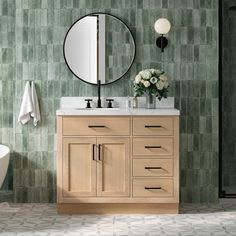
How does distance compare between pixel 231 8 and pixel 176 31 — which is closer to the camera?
pixel 176 31

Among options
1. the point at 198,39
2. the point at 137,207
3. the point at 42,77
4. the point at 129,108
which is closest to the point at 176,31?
the point at 198,39

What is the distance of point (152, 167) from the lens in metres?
5.63

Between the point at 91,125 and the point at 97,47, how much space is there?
88 cm

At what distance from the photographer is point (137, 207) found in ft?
18.7

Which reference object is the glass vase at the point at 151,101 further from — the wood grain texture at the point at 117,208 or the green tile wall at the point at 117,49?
the wood grain texture at the point at 117,208

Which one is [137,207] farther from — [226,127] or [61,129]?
[226,127]

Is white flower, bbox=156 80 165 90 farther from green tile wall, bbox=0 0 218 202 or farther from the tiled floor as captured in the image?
the tiled floor

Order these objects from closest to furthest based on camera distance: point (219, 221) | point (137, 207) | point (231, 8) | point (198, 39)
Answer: point (219, 221), point (137, 207), point (198, 39), point (231, 8)

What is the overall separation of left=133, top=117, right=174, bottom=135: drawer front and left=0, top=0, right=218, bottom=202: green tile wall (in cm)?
58

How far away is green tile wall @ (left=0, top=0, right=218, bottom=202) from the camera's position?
6098 millimetres

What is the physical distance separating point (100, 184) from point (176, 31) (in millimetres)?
1692

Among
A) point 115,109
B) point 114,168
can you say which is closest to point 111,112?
point 115,109

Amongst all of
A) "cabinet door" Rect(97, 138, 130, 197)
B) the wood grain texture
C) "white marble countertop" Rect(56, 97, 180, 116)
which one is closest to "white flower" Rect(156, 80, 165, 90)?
"white marble countertop" Rect(56, 97, 180, 116)

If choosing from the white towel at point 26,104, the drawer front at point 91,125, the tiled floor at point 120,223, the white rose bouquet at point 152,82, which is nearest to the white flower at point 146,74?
the white rose bouquet at point 152,82
